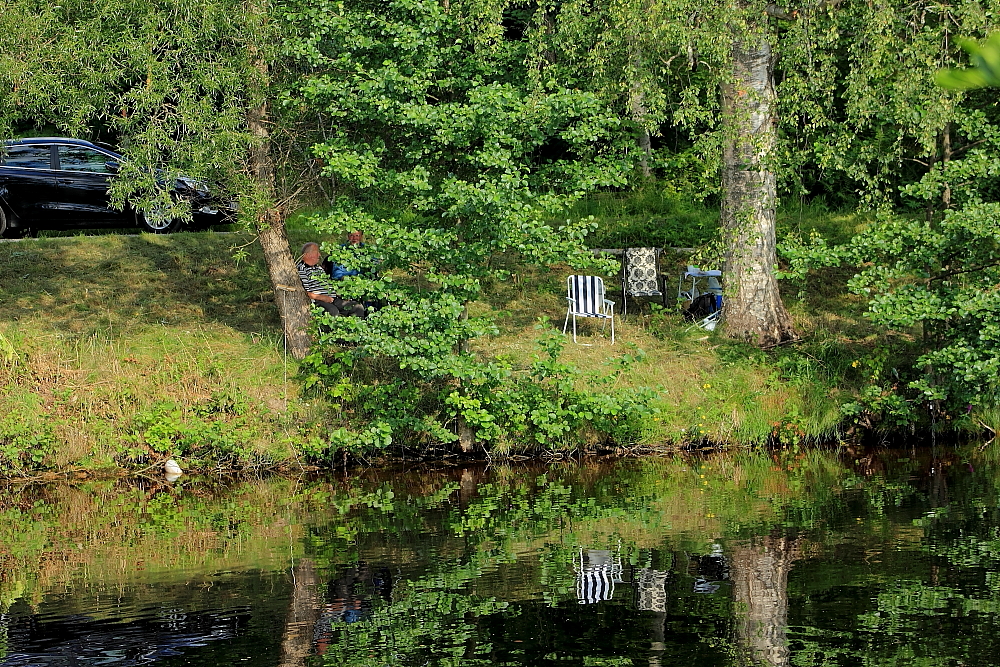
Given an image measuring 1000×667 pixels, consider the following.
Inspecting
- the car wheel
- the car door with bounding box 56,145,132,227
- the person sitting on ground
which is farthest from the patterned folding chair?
the car door with bounding box 56,145,132,227

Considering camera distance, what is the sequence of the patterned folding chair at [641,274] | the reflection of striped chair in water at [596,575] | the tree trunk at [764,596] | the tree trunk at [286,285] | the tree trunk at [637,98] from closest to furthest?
the tree trunk at [764,596], the reflection of striped chair in water at [596,575], the tree trunk at [637,98], the tree trunk at [286,285], the patterned folding chair at [641,274]

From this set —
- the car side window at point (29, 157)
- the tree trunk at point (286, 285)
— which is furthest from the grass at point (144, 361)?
the car side window at point (29, 157)

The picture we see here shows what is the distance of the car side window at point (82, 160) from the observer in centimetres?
1803

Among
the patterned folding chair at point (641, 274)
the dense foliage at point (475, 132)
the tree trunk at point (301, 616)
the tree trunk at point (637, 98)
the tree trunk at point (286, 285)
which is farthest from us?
the patterned folding chair at point (641, 274)

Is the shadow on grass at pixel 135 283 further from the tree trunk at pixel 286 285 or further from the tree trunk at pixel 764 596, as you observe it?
the tree trunk at pixel 764 596

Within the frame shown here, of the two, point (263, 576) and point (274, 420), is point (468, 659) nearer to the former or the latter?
point (263, 576)

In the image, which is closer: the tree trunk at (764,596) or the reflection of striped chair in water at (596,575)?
the tree trunk at (764,596)

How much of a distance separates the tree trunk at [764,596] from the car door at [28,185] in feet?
41.1

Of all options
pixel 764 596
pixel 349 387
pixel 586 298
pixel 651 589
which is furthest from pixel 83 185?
pixel 764 596

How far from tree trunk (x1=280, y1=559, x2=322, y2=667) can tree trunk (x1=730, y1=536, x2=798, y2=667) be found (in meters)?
2.53

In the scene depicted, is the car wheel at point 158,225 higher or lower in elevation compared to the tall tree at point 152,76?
higher

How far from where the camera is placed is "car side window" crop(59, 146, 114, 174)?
1803cm

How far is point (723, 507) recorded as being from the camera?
10.8 meters

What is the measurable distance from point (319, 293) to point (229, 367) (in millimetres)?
1483
